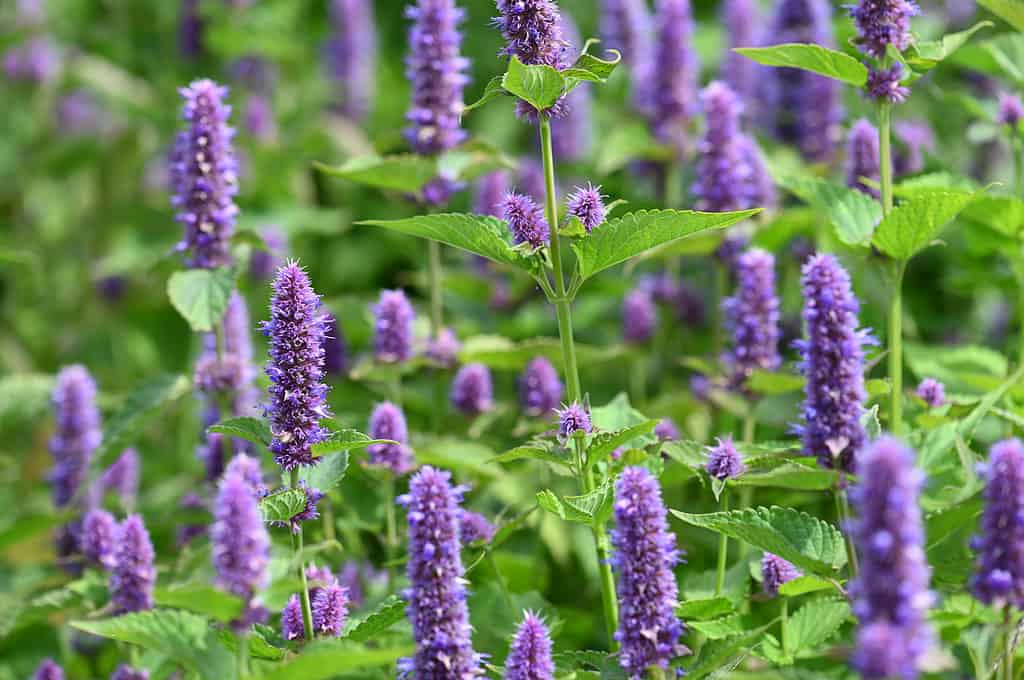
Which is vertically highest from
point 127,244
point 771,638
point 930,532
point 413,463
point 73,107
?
point 73,107

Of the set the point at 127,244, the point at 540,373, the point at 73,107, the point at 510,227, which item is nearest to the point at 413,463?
the point at 540,373

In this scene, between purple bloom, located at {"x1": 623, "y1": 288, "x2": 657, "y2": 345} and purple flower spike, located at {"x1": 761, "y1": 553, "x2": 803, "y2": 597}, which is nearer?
purple flower spike, located at {"x1": 761, "y1": 553, "x2": 803, "y2": 597}

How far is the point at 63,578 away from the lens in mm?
3775

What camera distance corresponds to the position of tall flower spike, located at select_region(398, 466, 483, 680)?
217 centimetres

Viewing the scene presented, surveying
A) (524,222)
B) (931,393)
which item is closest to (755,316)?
(931,393)

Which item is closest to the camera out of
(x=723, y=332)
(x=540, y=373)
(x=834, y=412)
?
(x=834, y=412)

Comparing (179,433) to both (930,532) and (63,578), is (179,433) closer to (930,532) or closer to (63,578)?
(63,578)

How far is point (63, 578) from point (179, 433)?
5.45 ft

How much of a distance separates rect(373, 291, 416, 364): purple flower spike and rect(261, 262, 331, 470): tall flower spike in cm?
123

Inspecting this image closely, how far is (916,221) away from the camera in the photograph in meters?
2.65

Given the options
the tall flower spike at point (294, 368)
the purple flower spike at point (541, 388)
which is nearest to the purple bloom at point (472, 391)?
the purple flower spike at point (541, 388)

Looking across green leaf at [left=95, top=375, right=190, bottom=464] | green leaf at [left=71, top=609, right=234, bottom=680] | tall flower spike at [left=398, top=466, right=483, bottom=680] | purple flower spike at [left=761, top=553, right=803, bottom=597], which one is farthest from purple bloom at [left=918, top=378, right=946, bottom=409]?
green leaf at [left=95, top=375, right=190, bottom=464]

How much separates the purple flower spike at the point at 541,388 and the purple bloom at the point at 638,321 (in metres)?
0.66

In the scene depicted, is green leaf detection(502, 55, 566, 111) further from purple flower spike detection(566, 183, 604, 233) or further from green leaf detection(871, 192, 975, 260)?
green leaf detection(871, 192, 975, 260)
